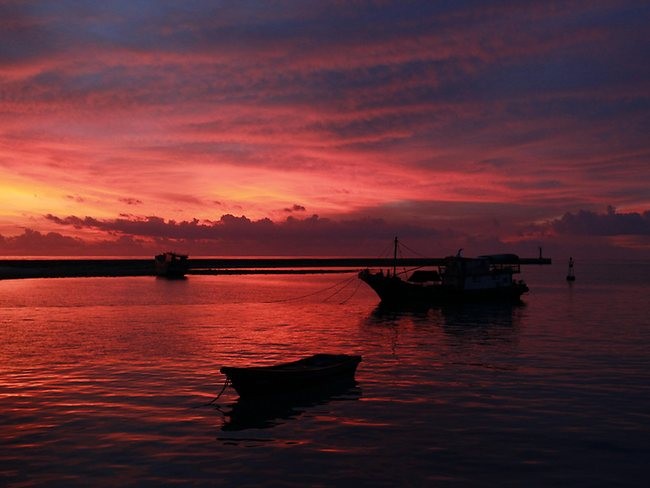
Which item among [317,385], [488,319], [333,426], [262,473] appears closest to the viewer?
[262,473]

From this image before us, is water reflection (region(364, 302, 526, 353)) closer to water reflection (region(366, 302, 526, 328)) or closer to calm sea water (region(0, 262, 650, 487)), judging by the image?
water reflection (region(366, 302, 526, 328))

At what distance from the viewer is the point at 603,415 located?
21156 millimetres

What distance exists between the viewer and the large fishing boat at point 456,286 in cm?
6881

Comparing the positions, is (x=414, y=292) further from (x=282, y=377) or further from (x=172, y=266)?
(x=172, y=266)

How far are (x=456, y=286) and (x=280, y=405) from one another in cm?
5003

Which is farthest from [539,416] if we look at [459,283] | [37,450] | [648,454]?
[459,283]

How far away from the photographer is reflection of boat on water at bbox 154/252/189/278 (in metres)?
128

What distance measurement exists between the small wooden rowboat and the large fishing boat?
41390mm

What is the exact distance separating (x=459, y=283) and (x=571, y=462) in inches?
2129

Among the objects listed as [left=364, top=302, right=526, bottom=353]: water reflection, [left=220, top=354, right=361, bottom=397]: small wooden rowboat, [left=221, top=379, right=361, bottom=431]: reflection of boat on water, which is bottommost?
[left=364, top=302, right=526, bottom=353]: water reflection

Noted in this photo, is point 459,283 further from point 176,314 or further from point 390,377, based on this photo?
point 390,377

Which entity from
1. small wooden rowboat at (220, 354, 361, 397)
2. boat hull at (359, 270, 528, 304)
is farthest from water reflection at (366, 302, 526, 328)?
small wooden rowboat at (220, 354, 361, 397)

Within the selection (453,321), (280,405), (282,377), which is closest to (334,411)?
(280,405)

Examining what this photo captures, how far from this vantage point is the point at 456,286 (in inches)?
2744
